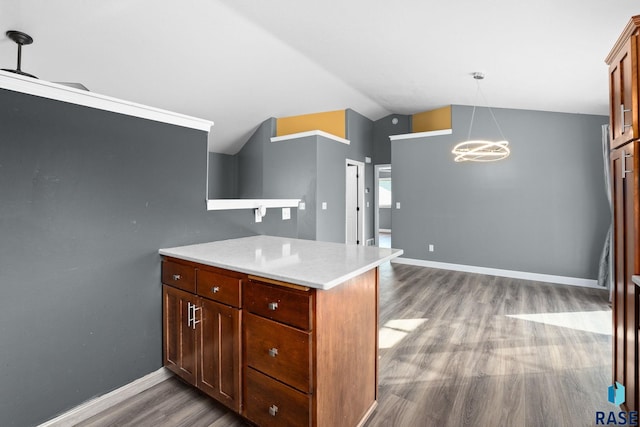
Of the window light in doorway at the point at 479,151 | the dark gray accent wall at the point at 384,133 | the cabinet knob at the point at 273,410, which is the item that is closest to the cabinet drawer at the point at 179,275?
the cabinet knob at the point at 273,410

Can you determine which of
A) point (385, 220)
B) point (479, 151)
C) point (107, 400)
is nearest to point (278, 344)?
point (107, 400)

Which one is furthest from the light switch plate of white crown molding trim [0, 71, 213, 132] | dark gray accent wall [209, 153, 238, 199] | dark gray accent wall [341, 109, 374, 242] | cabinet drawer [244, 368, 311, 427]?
dark gray accent wall [209, 153, 238, 199]

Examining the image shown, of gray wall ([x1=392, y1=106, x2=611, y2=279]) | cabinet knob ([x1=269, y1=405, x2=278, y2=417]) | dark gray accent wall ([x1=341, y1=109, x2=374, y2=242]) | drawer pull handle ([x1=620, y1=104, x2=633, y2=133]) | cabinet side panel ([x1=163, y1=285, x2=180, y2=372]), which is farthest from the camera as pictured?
dark gray accent wall ([x1=341, y1=109, x2=374, y2=242])

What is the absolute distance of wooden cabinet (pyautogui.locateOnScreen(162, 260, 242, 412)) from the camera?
1577 mm

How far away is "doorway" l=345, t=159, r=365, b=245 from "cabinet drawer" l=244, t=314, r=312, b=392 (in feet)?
16.4

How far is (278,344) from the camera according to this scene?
137cm

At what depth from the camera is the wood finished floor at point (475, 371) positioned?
5.57 ft

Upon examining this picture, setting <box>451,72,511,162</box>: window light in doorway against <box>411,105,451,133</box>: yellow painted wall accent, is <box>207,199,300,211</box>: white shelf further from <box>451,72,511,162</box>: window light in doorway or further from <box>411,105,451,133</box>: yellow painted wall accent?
<box>411,105,451,133</box>: yellow painted wall accent

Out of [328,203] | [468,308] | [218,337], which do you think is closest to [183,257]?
[218,337]

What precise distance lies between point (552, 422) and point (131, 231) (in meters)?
2.55

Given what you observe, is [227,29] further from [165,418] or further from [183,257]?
[165,418]

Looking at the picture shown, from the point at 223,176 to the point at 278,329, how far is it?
626 centimetres

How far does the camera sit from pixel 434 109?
19.1 feet

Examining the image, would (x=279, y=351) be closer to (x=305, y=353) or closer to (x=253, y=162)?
(x=305, y=353)
